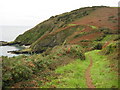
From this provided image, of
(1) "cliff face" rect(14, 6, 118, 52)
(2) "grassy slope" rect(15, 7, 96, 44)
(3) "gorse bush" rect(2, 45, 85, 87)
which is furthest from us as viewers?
(2) "grassy slope" rect(15, 7, 96, 44)

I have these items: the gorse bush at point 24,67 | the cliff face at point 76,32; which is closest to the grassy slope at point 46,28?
the cliff face at point 76,32

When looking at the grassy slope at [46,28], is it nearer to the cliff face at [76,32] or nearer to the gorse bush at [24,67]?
the cliff face at [76,32]

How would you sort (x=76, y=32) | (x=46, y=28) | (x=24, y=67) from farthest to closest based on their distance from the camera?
(x=46, y=28) → (x=76, y=32) → (x=24, y=67)

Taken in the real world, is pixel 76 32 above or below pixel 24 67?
above

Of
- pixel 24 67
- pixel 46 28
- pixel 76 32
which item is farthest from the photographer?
pixel 46 28

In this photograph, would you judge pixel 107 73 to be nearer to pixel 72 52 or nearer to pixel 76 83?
pixel 76 83

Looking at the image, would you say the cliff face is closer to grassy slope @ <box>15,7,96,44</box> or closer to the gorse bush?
grassy slope @ <box>15,7,96,44</box>

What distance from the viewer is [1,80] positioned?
52.2 feet

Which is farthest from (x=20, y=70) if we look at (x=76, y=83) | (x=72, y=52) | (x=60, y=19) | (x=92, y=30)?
(x=60, y=19)

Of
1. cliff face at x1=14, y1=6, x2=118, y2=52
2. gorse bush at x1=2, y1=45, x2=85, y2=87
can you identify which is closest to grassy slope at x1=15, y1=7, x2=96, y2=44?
cliff face at x1=14, y1=6, x2=118, y2=52

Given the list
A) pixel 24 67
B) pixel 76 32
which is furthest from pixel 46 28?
pixel 24 67

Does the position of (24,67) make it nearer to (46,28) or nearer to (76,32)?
(76,32)

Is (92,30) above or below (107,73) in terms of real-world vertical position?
above

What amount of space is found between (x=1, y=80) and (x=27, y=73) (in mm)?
3918
